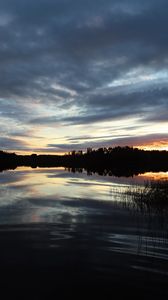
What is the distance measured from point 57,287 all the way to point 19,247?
4.35 meters

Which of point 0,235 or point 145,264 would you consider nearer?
point 145,264

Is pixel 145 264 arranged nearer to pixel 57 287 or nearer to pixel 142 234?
pixel 57 287

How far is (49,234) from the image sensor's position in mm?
16031

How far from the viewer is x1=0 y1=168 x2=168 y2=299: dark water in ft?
32.4

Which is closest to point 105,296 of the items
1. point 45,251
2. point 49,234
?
point 45,251

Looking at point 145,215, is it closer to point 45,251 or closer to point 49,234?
point 49,234

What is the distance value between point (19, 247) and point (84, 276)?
400 centimetres

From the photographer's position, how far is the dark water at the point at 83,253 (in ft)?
32.4

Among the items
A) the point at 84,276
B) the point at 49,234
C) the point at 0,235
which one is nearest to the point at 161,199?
the point at 49,234

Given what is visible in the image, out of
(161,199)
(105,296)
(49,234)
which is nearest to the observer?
(105,296)

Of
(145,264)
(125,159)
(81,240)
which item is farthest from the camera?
(125,159)

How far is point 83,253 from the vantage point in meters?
13.1

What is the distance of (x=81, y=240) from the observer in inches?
589

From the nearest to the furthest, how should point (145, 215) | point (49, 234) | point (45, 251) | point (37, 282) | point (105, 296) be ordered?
point (105, 296)
point (37, 282)
point (45, 251)
point (49, 234)
point (145, 215)
